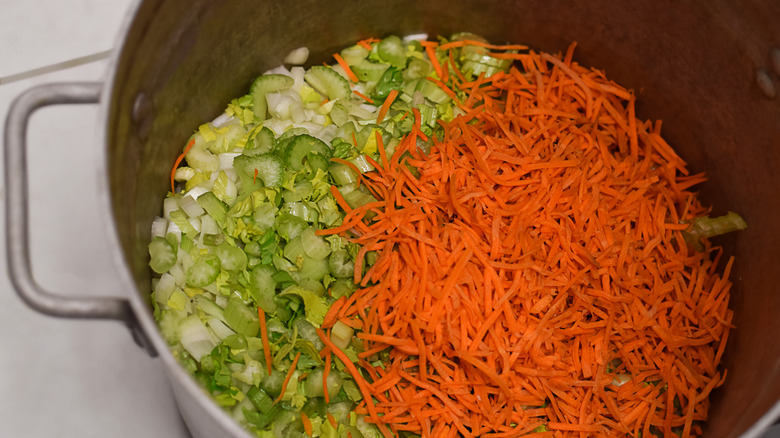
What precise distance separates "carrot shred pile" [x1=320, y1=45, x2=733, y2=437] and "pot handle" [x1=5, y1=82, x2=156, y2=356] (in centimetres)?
39

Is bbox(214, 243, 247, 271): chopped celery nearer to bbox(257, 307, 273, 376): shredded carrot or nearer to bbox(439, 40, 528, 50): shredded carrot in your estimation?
bbox(257, 307, 273, 376): shredded carrot

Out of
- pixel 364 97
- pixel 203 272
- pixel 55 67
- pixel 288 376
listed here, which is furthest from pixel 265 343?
pixel 55 67

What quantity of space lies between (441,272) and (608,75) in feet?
2.02

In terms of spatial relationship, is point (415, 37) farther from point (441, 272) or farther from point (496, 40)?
point (441, 272)

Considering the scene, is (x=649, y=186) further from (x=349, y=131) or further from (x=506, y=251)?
(x=349, y=131)

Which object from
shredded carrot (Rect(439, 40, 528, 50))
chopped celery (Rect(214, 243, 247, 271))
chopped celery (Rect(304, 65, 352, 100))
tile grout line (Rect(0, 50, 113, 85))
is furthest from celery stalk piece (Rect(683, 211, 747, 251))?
tile grout line (Rect(0, 50, 113, 85))

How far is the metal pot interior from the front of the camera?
958 millimetres

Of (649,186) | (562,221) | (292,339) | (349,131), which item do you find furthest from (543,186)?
(292,339)

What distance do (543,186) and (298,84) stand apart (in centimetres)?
53

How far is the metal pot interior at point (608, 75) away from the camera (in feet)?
3.14

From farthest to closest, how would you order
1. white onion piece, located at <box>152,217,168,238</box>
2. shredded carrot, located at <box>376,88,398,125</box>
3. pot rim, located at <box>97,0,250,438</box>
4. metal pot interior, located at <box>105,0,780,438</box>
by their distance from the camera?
shredded carrot, located at <box>376,88,398,125</box> → white onion piece, located at <box>152,217,168,238</box> → metal pot interior, located at <box>105,0,780,438</box> → pot rim, located at <box>97,0,250,438</box>

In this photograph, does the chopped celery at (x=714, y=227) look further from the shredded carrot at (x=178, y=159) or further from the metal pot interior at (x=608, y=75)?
the shredded carrot at (x=178, y=159)

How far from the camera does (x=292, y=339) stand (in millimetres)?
1014

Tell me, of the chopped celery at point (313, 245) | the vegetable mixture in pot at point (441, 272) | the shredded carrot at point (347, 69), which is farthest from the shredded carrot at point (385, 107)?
the chopped celery at point (313, 245)
